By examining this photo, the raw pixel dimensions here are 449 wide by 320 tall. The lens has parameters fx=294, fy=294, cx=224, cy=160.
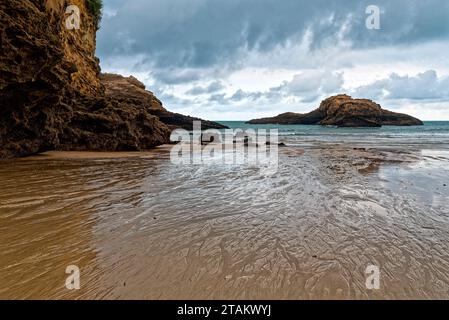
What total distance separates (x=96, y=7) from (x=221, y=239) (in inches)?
844

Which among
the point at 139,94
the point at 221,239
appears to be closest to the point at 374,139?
the point at 139,94

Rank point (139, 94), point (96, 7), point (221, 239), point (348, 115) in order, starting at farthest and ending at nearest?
1. point (348, 115)
2. point (139, 94)
3. point (96, 7)
4. point (221, 239)

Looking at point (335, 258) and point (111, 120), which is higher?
point (111, 120)

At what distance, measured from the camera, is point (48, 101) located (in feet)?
33.0

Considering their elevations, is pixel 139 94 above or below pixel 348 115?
below

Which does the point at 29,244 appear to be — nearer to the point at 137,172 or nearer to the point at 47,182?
the point at 47,182

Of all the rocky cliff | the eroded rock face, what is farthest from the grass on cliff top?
the eroded rock face

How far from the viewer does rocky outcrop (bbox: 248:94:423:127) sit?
7750cm

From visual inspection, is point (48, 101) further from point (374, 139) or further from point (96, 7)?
point (374, 139)

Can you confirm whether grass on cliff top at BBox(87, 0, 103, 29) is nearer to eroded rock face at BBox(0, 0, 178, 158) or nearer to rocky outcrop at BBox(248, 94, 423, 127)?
eroded rock face at BBox(0, 0, 178, 158)

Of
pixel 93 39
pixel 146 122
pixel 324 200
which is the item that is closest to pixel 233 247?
pixel 324 200
